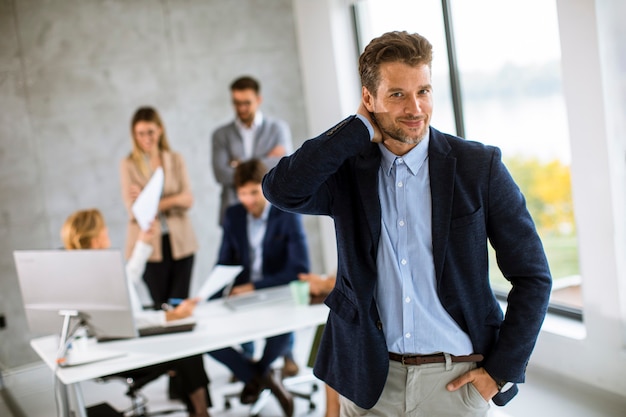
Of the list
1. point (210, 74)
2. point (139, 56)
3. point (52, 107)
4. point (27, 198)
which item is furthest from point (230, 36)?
point (27, 198)

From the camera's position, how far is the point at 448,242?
1.77 metres

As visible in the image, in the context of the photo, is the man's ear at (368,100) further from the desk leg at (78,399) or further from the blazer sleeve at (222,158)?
the blazer sleeve at (222,158)

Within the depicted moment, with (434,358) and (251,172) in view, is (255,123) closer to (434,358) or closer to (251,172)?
(251,172)

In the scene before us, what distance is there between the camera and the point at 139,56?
5.66 m

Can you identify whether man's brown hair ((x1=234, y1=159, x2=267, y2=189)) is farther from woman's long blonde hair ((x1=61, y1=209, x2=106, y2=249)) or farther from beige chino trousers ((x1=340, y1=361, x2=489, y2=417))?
beige chino trousers ((x1=340, y1=361, x2=489, y2=417))

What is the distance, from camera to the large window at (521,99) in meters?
4.30

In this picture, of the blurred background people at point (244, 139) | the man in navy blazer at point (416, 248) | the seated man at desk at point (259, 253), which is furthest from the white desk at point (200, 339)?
the blurred background people at point (244, 139)

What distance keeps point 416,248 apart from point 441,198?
15 centimetres

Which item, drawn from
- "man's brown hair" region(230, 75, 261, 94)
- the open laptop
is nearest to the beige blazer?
"man's brown hair" region(230, 75, 261, 94)

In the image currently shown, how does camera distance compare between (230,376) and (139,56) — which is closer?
(230,376)

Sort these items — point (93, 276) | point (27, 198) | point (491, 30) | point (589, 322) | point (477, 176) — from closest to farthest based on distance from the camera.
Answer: point (477, 176)
point (93, 276)
point (589, 322)
point (491, 30)
point (27, 198)

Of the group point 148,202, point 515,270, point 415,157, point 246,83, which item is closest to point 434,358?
point 515,270

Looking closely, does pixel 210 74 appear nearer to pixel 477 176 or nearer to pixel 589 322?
pixel 589 322

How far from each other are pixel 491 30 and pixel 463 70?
13.4 inches
